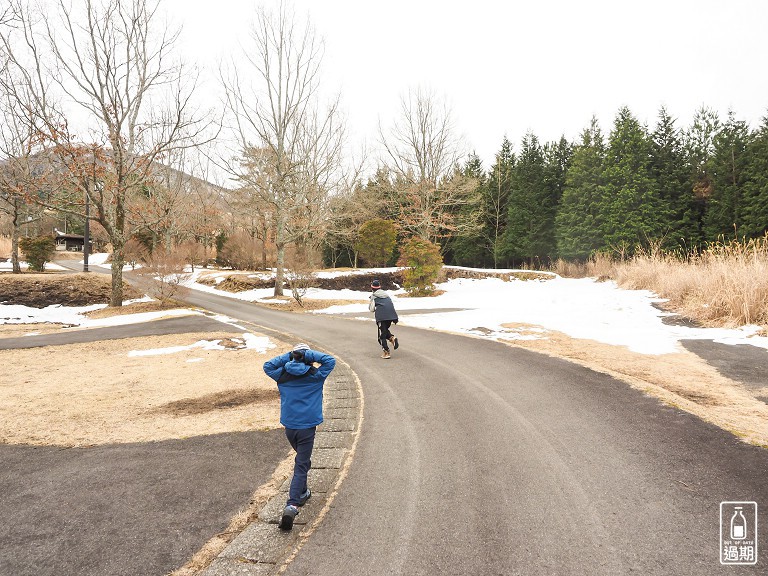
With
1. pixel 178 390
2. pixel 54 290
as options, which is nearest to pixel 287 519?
pixel 178 390

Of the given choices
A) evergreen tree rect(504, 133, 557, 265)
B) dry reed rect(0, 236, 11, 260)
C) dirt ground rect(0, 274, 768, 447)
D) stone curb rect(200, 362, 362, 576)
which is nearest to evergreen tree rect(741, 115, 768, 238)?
evergreen tree rect(504, 133, 557, 265)

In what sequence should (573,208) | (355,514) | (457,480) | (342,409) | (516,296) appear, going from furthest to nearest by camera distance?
1. (573,208)
2. (516,296)
3. (342,409)
4. (457,480)
5. (355,514)

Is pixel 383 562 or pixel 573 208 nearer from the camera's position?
pixel 383 562

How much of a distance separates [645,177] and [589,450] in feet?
124

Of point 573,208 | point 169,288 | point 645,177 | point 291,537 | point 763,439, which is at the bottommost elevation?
point 291,537

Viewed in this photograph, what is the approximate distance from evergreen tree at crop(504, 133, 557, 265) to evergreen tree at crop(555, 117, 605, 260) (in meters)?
1.67

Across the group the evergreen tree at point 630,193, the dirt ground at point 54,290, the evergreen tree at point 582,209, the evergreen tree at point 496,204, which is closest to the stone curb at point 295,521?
the dirt ground at point 54,290

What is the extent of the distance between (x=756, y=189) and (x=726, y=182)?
10.4ft

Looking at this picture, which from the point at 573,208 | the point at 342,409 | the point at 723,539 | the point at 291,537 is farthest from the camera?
the point at 573,208

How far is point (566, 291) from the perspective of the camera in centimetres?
1977

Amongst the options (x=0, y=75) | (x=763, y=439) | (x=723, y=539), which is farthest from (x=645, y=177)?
(x=0, y=75)

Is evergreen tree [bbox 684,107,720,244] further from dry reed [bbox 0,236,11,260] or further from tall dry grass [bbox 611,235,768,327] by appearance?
dry reed [bbox 0,236,11,260]

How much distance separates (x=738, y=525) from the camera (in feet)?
10.6

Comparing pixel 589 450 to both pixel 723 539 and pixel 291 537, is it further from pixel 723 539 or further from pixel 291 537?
pixel 291 537
